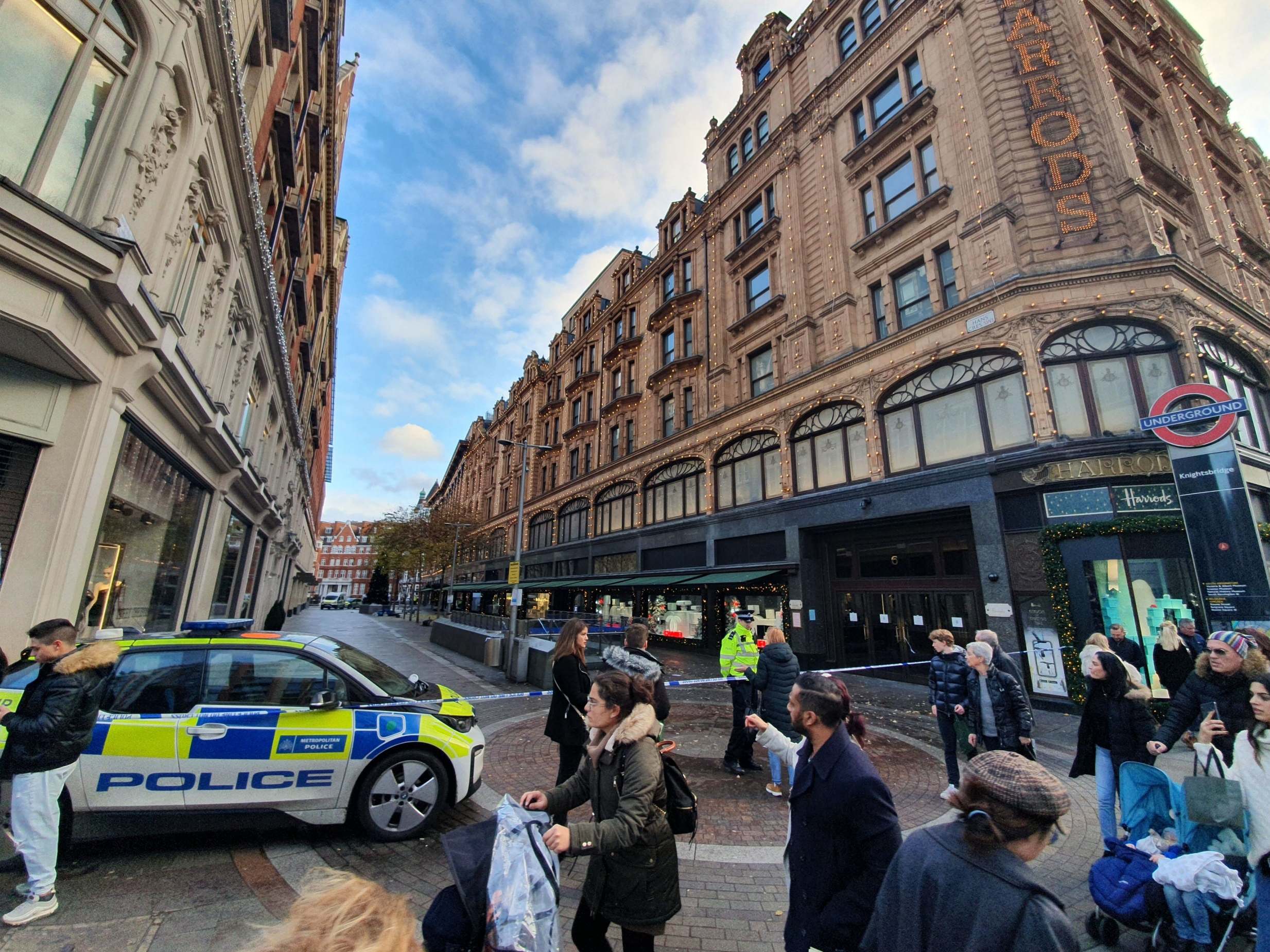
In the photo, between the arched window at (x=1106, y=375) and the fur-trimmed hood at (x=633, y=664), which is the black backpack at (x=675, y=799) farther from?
the arched window at (x=1106, y=375)

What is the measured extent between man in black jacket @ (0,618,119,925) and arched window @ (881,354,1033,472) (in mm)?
16495

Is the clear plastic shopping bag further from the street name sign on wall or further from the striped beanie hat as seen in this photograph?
the street name sign on wall

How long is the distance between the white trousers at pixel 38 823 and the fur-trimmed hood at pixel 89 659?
66 cm

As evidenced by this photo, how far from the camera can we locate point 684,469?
973 inches

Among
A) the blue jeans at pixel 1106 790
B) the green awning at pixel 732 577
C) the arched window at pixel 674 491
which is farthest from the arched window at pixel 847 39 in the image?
the blue jeans at pixel 1106 790

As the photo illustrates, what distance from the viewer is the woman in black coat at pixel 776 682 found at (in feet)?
21.4

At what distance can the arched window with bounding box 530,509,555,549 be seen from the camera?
37.5m

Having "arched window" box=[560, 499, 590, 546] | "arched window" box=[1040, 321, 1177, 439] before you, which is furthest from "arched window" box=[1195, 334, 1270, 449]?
"arched window" box=[560, 499, 590, 546]

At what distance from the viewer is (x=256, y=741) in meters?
4.56

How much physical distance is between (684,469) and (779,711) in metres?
18.4

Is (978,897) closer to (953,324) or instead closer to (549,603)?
(953,324)

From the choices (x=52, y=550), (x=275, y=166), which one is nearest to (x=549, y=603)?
(x=275, y=166)

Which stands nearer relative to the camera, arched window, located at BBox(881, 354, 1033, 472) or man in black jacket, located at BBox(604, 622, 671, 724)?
man in black jacket, located at BBox(604, 622, 671, 724)

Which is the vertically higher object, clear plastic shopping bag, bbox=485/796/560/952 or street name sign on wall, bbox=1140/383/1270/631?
street name sign on wall, bbox=1140/383/1270/631
